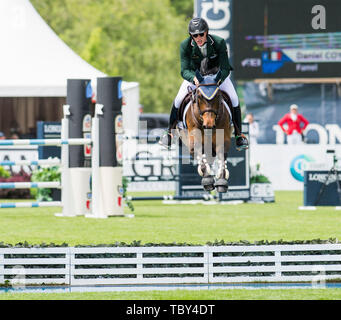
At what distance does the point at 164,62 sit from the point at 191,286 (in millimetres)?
51144

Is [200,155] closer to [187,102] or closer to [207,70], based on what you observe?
[207,70]

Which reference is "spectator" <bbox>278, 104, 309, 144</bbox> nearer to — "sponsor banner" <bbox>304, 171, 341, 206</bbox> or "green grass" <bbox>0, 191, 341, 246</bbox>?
"green grass" <bbox>0, 191, 341, 246</bbox>

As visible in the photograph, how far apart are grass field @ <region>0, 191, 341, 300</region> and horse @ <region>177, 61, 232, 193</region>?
4.70ft

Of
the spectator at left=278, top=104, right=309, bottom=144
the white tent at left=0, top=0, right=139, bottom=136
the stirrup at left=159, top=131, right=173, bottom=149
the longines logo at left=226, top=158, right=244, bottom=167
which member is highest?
the white tent at left=0, top=0, right=139, bottom=136

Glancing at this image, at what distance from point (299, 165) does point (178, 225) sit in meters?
11.6

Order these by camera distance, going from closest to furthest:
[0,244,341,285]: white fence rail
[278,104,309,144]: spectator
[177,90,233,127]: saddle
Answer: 1. [0,244,341,285]: white fence rail
2. [177,90,233,127]: saddle
3. [278,104,309,144]: spectator

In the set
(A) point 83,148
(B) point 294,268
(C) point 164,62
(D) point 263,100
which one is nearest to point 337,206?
(A) point 83,148

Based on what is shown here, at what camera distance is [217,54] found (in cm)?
1200

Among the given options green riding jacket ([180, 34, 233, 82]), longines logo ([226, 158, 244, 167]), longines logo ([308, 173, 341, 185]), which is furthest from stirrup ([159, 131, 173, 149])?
longines logo ([226, 158, 244, 167])

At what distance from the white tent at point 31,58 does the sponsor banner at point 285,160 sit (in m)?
5.43

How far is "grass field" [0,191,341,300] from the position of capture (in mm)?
11656

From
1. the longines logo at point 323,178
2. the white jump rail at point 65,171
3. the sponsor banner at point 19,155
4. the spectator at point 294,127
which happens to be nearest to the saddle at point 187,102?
the white jump rail at point 65,171

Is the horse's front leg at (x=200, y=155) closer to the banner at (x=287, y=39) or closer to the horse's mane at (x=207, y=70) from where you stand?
the horse's mane at (x=207, y=70)
